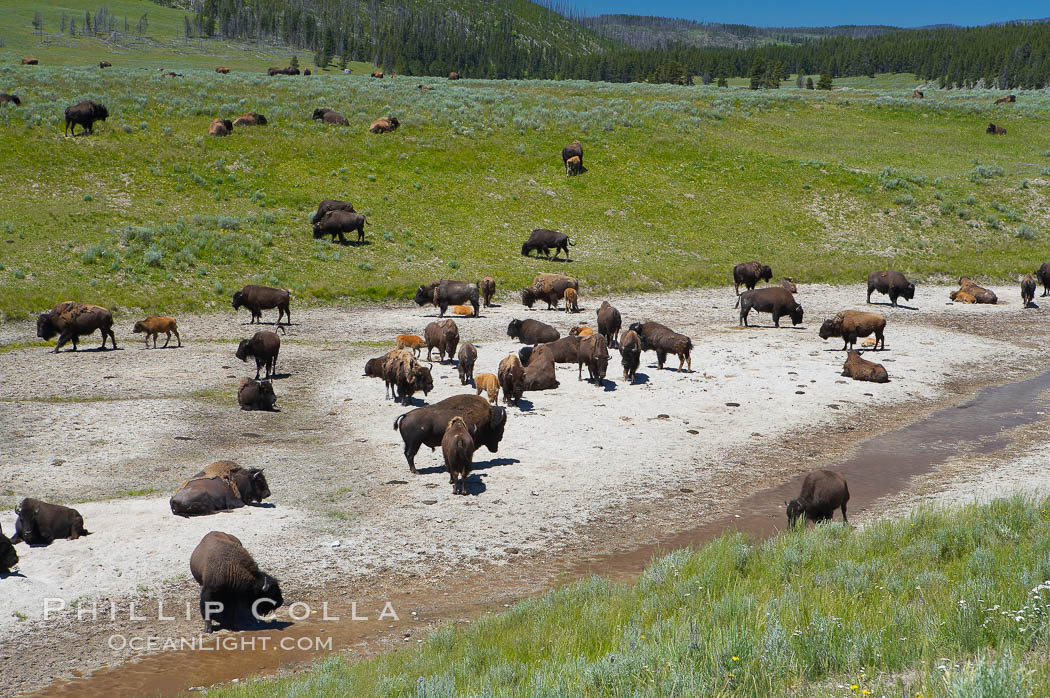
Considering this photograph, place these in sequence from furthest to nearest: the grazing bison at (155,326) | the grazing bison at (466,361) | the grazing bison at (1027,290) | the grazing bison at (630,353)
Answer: the grazing bison at (1027,290), the grazing bison at (155,326), the grazing bison at (630,353), the grazing bison at (466,361)

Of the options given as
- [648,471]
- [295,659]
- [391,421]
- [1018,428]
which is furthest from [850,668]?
[1018,428]

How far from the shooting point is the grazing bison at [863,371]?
773 inches

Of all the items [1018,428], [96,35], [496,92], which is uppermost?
[96,35]

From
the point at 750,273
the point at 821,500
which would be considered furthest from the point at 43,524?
the point at 750,273

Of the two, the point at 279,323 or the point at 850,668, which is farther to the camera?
the point at 279,323

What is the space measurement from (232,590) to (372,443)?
20.9 feet

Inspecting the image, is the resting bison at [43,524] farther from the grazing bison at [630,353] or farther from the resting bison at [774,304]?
the resting bison at [774,304]

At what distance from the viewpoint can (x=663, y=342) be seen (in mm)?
20609

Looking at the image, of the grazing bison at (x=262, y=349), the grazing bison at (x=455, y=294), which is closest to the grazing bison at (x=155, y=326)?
the grazing bison at (x=262, y=349)

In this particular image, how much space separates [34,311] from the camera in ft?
82.3

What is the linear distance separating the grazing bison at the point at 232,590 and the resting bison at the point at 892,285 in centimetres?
2765

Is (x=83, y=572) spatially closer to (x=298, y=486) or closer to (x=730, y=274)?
(x=298, y=486)

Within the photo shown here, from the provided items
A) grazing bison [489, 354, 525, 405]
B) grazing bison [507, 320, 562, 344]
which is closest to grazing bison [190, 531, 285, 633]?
grazing bison [489, 354, 525, 405]

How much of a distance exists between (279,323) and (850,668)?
23.2 meters
